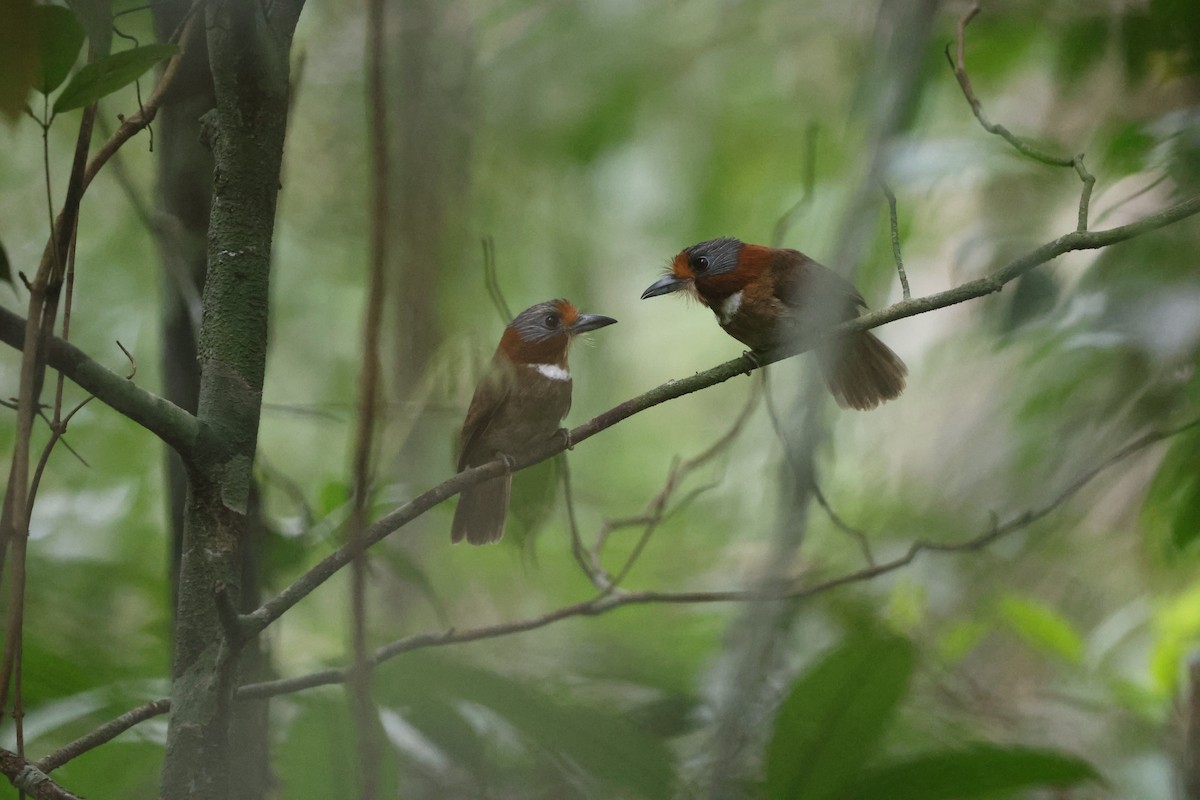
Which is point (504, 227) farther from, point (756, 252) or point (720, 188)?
point (756, 252)

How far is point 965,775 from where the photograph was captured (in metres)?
1.39

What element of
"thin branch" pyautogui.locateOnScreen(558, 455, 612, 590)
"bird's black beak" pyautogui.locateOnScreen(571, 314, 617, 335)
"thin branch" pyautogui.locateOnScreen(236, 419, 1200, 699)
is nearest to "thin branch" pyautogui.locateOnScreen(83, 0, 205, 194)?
"thin branch" pyautogui.locateOnScreen(236, 419, 1200, 699)

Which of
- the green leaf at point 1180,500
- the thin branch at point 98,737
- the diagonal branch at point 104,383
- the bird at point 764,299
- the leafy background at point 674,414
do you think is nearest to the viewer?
the diagonal branch at point 104,383

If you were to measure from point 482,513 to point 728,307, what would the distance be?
39.5 inches

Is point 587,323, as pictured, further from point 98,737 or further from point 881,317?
point 98,737

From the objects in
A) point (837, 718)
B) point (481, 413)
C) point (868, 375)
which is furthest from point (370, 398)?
point (481, 413)

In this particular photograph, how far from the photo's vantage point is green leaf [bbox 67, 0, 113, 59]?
3.90 feet

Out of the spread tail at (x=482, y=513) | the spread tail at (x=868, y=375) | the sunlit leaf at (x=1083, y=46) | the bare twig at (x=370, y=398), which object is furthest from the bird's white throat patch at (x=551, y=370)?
the bare twig at (x=370, y=398)

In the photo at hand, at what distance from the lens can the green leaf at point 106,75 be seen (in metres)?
1.14

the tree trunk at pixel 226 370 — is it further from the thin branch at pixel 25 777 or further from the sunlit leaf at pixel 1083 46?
the sunlit leaf at pixel 1083 46

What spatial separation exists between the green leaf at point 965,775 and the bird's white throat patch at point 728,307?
135cm

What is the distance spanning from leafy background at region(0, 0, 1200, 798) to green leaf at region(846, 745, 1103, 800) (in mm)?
15

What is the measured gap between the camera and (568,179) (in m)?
4.77

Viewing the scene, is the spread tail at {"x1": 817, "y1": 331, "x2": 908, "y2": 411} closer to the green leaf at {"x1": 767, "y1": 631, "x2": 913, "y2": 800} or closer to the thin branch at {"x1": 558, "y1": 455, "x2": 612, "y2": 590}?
the thin branch at {"x1": 558, "y1": 455, "x2": 612, "y2": 590}
